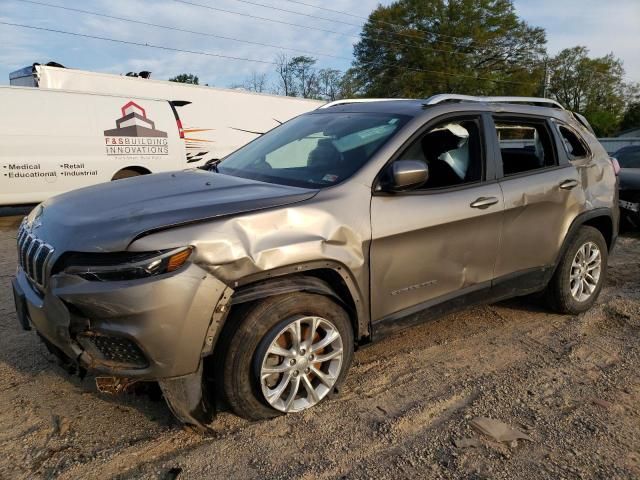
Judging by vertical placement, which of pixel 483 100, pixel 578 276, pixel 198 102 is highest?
pixel 198 102

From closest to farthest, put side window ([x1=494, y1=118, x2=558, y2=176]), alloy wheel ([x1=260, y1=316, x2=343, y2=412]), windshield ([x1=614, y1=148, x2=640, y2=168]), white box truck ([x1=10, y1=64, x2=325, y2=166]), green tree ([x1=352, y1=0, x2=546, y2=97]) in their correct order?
1. alloy wheel ([x1=260, y1=316, x2=343, y2=412])
2. side window ([x1=494, y1=118, x2=558, y2=176])
3. windshield ([x1=614, y1=148, x2=640, y2=168])
4. white box truck ([x1=10, y1=64, x2=325, y2=166])
5. green tree ([x1=352, y1=0, x2=546, y2=97])

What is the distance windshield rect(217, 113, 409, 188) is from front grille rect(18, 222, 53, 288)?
1.31 m

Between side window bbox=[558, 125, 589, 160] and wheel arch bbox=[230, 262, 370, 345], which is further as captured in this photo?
side window bbox=[558, 125, 589, 160]

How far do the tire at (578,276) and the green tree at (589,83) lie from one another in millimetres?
64504

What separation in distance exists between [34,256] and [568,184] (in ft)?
12.4

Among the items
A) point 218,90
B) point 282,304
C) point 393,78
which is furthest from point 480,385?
point 393,78

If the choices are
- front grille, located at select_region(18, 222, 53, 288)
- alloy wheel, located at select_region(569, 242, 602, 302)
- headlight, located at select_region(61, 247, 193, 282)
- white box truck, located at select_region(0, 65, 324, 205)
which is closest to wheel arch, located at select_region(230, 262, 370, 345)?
headlight, located at select_region(61, 247, 193, 282)

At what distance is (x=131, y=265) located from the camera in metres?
2.39

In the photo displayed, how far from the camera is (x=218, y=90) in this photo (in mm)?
12320

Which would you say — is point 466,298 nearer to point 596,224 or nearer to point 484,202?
point 484,202

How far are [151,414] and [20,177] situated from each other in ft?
22.1

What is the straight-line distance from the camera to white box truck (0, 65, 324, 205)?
8141mm

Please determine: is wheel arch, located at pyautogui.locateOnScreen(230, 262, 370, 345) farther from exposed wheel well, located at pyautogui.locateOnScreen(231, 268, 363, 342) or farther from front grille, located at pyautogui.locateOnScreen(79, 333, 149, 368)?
front grille, located at pyautogui.locateOnScreen(79, 333, 149, 368)

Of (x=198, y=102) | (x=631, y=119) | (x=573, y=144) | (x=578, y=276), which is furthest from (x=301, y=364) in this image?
(x=631, y=119)
